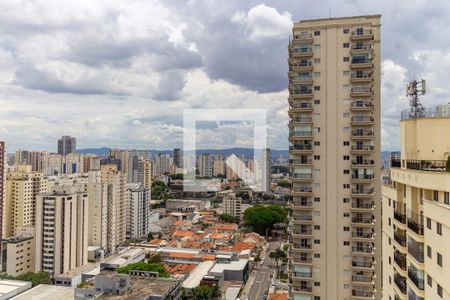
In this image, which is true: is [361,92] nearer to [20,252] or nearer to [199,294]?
[199,294]

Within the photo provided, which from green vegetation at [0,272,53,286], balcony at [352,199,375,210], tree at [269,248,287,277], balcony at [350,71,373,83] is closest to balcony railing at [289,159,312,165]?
balcony at [352,199,375,210]

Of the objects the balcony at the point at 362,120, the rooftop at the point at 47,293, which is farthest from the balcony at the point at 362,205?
the rooftop at the point at 47,293

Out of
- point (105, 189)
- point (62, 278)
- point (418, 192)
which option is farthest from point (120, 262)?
point (418, 192)

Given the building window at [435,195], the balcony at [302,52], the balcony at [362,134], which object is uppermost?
the balcony at [302,52]

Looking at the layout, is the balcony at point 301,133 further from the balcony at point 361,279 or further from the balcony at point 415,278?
the balcony at point 415,278

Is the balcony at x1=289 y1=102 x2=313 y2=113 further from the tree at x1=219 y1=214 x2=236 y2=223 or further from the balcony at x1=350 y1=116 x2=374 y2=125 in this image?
the tree at x1=219 y1=214 x2=236 y2=223

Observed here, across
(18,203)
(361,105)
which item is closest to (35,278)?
(18,203)
